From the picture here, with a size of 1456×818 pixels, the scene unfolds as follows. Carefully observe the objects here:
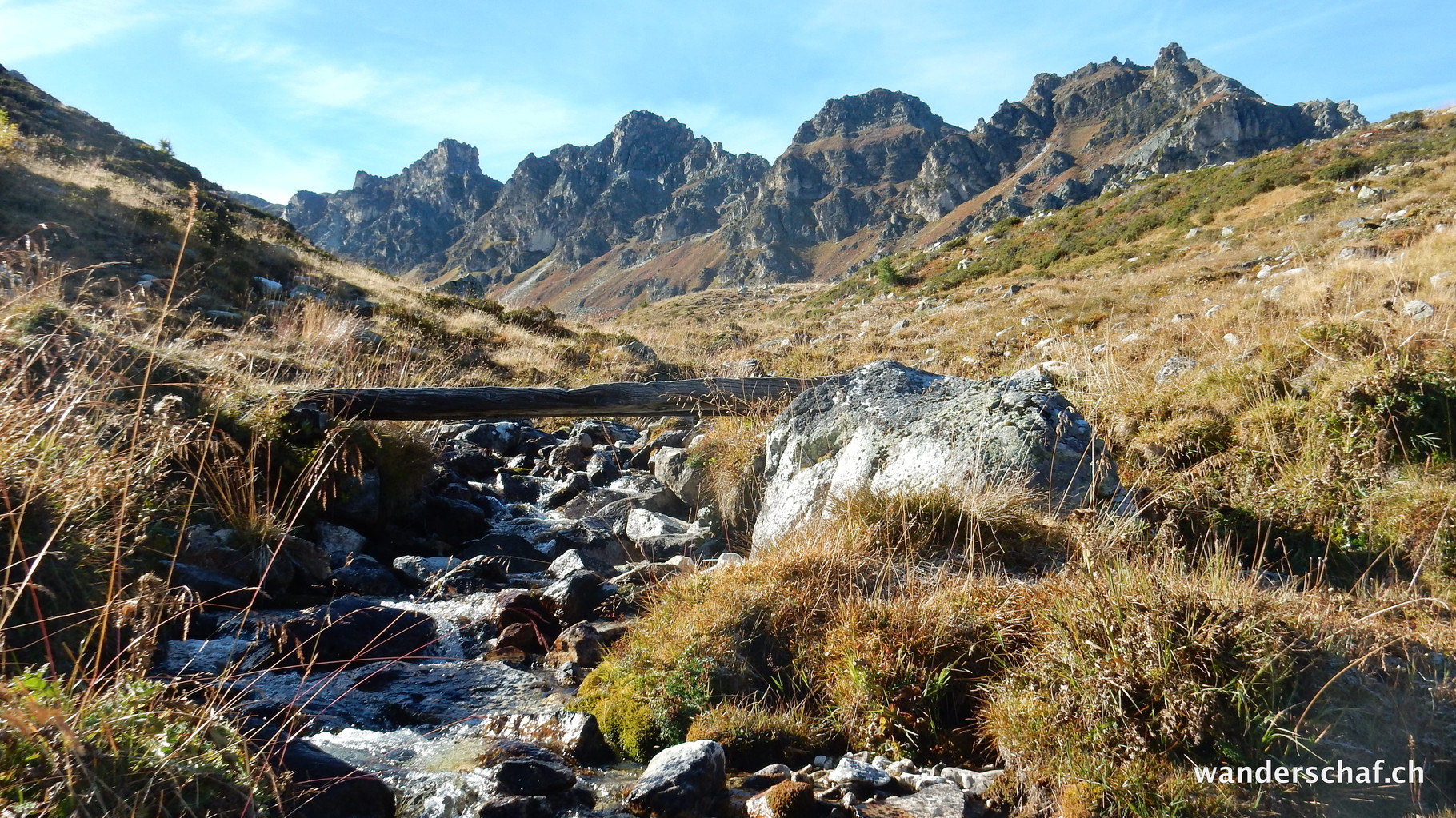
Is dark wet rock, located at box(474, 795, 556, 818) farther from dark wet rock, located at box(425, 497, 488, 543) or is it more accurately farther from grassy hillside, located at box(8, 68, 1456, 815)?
dark wet rock, located at box(425, 497, 488, 543)

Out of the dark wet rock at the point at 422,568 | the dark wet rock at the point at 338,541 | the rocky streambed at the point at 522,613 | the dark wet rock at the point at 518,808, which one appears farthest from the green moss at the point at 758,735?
the dark wet rock at the point at 338,541

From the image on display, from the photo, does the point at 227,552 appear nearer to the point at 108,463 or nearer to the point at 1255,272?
the point at 108,463

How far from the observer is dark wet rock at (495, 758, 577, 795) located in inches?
118

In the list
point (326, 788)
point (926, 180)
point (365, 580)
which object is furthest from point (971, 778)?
point (926, 180)

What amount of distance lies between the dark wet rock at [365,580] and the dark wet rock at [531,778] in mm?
3118

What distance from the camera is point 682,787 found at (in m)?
2.96

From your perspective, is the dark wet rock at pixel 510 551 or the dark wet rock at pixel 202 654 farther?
the dark wet rock at pixel 510 551

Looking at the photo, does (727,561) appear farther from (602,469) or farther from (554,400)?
(602,469)

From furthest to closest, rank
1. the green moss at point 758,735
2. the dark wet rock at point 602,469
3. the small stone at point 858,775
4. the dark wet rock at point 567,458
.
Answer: the dark wet rock at point 567,458
the dark wet rock at point 602,469
the green moss at point 758,735
the small stone at point 858,775

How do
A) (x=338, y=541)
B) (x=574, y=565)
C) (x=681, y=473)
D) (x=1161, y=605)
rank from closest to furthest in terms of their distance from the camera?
(x=1161, y=605) → (x=574, y=565) → (x=338, y=541) → (x=681, y=473)

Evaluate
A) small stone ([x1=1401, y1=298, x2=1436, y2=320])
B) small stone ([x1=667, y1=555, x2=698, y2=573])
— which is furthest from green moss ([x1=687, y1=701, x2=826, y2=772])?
small stone ([x1=1401, y1=298, x2=1436, y2=320])

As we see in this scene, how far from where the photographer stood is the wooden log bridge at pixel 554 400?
7121 millimetres

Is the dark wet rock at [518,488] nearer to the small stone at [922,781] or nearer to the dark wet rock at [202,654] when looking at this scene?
the dark wet rock at [202,654]

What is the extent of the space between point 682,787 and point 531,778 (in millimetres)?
615
